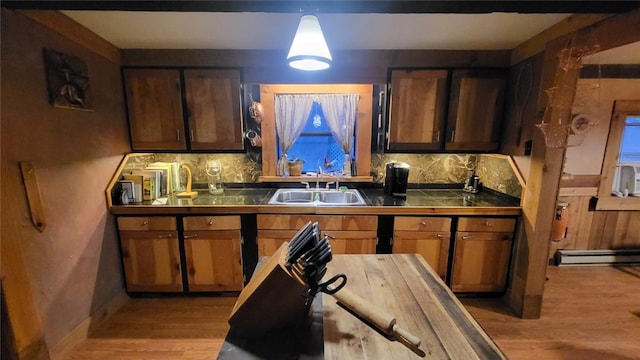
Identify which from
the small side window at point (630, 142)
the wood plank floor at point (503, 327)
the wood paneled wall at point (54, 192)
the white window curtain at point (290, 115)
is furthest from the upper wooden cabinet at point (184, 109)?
the small side window at point (630, 142)

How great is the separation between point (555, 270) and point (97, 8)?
450 cm

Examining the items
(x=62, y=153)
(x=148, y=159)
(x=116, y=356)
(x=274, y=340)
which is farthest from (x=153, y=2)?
(x=116, y=356)

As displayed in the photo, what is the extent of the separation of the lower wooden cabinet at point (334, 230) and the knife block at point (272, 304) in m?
1.38

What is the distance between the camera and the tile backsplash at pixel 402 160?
111 inches

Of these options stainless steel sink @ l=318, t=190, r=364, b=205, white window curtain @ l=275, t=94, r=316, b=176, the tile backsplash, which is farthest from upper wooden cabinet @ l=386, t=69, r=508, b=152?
white window curtain @ l=275, t=94, r=316, b=176

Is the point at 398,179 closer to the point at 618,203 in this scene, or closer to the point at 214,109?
the point at 214,109

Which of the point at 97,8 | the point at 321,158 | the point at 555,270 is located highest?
the point at 97,8

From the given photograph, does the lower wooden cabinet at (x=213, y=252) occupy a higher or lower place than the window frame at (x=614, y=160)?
lower

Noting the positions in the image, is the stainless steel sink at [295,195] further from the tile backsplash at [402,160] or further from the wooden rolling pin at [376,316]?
the wooden rolling pin at [376,316]

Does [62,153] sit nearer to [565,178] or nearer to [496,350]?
[496,350]

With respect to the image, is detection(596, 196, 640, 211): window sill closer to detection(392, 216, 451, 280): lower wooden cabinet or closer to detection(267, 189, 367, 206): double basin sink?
detection(392, 216, 451, 280): lower wooden cabinet

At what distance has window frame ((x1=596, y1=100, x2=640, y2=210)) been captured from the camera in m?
Result: 2.92

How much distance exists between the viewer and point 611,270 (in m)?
3.04

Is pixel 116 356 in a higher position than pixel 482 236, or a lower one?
lower
